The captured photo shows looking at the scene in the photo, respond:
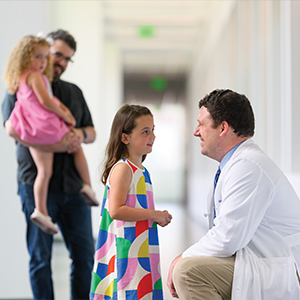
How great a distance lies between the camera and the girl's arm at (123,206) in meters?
1.57

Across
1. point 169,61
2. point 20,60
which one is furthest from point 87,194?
point 169,61

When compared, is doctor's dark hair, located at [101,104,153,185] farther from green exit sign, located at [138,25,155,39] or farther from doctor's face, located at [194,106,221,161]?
green exit sign, located at [138,25,155,39]

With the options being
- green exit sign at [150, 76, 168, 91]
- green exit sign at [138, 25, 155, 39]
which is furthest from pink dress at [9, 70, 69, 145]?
green exit sign at [150, 76, 168, 91]

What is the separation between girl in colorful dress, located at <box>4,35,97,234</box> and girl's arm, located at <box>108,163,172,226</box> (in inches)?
26.7

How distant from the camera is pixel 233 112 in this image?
1.67m

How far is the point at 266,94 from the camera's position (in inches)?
129

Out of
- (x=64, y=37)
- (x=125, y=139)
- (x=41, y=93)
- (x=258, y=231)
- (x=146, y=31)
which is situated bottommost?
(x=258, y=231)

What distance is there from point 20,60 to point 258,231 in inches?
59.9

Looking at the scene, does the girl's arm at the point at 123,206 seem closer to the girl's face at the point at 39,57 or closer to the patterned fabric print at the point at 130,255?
the patterned fabric print at the point at 130,255

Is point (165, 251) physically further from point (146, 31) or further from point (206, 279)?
point (146, 31)

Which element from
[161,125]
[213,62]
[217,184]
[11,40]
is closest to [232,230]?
[217,184]

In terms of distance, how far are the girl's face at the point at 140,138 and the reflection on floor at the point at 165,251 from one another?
1.43 metres

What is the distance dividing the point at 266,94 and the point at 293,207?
189cm

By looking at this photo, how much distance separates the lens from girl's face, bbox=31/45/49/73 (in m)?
2.15
